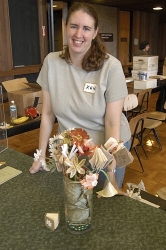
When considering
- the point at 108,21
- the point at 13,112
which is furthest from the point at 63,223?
the point at 108,21

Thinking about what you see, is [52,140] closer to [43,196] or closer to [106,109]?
[43,196]

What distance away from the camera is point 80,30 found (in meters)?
1.16

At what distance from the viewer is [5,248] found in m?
0.78

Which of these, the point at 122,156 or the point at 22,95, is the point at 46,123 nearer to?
the point at 122,156

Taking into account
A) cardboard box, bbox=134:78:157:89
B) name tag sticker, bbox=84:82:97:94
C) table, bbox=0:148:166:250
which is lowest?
table, bbox=0:148:166:250

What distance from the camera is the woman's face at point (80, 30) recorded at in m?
1.15

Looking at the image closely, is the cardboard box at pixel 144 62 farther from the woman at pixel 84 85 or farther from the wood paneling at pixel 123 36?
the wood paneling at pixel 123 36

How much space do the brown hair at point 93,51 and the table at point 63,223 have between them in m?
0.53

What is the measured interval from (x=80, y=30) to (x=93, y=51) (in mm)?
122

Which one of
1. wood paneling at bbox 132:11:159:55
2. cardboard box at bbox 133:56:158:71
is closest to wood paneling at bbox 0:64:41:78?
cardboard box at bbox 133:56:158:71

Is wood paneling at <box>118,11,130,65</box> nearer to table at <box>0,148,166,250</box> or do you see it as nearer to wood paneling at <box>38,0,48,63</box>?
wood paneling at <box>38,0,48,63</box>

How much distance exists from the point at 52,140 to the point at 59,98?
1.72ft

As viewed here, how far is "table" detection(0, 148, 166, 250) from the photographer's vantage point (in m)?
0.80

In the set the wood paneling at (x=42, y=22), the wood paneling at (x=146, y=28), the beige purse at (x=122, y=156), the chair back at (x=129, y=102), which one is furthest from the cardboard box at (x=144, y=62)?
the wood paneling at (x=146, y=28)
